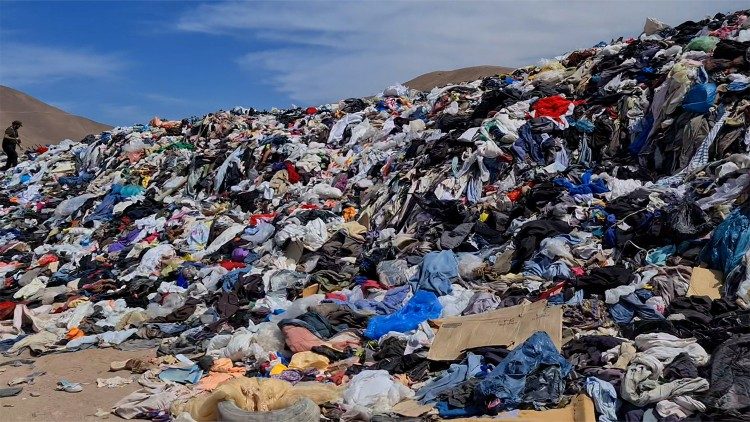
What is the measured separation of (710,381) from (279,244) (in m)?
5.97

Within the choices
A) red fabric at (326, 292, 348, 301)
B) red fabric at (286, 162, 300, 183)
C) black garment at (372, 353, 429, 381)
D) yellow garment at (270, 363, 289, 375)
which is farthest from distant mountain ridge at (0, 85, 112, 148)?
black garment at (372, 353, 429, 381)

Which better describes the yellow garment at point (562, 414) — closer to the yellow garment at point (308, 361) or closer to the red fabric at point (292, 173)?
the yellow garment at point (308, 361)

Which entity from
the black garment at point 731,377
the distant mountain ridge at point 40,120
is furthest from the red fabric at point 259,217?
the distant mountain ridge at point 40,120

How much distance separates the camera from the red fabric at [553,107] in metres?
9.99

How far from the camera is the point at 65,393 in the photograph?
6141 mm

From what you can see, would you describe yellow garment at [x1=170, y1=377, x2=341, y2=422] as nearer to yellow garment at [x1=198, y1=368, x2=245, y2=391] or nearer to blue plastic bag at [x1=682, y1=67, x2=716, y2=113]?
yellow garment at [x1=198, y1=368, x2=245, y2=391]

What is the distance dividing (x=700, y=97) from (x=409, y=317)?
4.56 m

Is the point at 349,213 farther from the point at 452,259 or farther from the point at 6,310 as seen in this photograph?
the point at 6,310

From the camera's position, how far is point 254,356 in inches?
251

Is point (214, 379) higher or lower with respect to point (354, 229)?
lower

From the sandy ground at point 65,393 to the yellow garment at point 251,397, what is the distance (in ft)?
3.21

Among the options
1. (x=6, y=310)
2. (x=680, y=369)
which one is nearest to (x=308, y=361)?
(x=680, y=369)

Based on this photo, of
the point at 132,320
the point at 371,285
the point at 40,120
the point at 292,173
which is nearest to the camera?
the point at 371,285

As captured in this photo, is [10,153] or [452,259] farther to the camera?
[10,153]
